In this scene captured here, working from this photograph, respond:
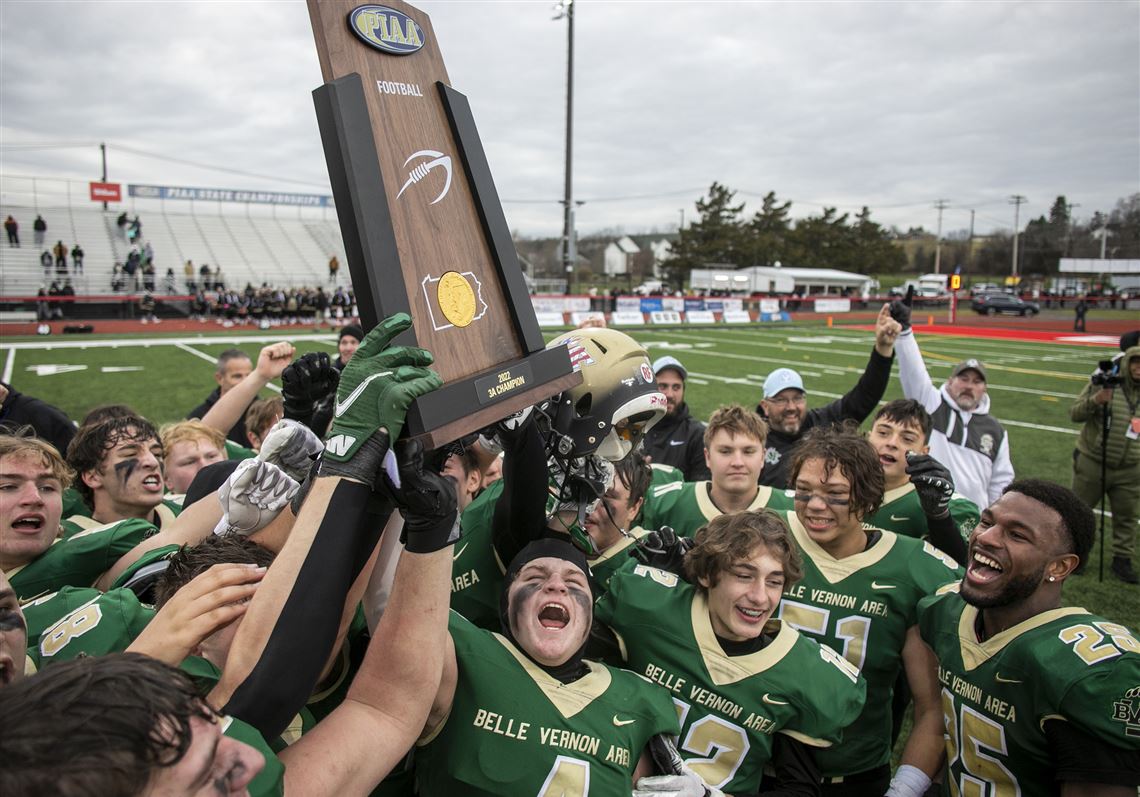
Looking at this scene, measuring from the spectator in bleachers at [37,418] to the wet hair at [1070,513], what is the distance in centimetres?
516

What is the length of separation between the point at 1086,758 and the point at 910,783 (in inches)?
24.0

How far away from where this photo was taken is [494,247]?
1.82 m

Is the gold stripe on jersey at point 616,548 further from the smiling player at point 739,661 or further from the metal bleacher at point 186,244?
the metal bleacher at point 186,244

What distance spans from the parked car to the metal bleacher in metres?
33.9

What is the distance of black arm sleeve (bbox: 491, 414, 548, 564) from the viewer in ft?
6.92

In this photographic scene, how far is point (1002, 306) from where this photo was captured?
3575cm

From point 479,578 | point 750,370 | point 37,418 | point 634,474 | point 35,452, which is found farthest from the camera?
point 750,370

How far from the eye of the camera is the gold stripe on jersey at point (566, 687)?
6.52ft

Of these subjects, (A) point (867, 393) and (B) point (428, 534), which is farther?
(A) point (867, 393)

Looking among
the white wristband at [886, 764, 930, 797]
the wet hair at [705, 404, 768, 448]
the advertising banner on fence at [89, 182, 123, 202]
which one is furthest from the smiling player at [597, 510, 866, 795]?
the advertising banner on fence at [89, 182, 123, 202]

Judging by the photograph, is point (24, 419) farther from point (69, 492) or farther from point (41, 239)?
point (41, 239)

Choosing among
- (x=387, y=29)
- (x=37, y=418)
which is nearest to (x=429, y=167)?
(x=387, y=29)

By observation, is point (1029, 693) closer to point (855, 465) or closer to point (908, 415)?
point (855, 465)

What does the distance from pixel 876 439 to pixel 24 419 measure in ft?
16.9
